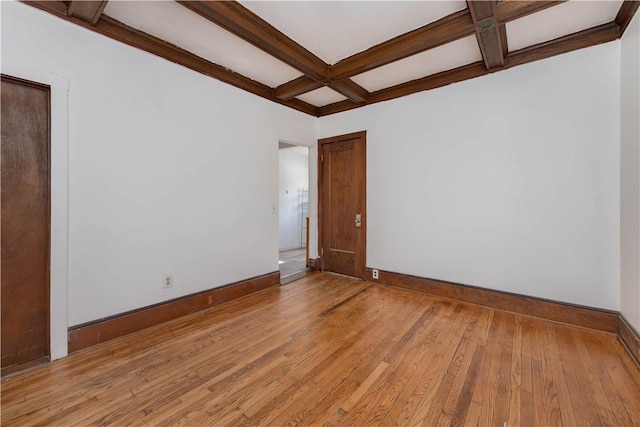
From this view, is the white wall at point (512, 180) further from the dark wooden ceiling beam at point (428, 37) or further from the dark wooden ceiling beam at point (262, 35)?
the dark wooden ceiling beam at point (262, 35)

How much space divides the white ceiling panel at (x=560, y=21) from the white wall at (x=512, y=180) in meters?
0.24

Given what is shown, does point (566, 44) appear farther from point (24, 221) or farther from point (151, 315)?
point (24, 221)

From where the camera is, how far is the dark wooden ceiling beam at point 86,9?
1934mm

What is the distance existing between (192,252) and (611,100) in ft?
14.1

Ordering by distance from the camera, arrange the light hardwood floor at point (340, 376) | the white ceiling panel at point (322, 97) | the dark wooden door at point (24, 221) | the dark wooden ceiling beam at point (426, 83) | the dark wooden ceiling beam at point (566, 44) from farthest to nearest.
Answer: the white ceiling panel at point (322, 97), the dark wooden ceiling beam at point (426, 83), the dark wooden ceiling beam at point (566, 44), the dark wooden door at point (24, 221), the light hardwood floor at point (340, 376)

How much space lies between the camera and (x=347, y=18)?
223 centimetres

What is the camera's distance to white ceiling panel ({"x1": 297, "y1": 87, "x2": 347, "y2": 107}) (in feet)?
12.5

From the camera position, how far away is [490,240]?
9.79 ft

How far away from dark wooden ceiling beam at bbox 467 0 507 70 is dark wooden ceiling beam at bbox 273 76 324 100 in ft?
5.43

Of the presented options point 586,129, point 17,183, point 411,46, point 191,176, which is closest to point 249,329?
point 191,176

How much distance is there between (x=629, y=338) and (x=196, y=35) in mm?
4489

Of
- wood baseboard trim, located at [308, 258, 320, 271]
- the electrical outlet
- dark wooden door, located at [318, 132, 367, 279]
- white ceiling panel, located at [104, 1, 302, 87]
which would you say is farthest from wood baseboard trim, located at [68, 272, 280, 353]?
white ceiling panel, located at [104, 1, 302, 87]

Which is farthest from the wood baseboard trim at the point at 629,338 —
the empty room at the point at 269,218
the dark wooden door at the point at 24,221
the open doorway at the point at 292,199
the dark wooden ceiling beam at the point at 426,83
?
the open doorway at the point at 292,199

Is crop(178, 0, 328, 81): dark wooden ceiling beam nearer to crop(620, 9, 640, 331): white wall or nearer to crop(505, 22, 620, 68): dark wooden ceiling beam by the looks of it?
crop(505, 22, 620, 68): dark wooden ceiling beam
